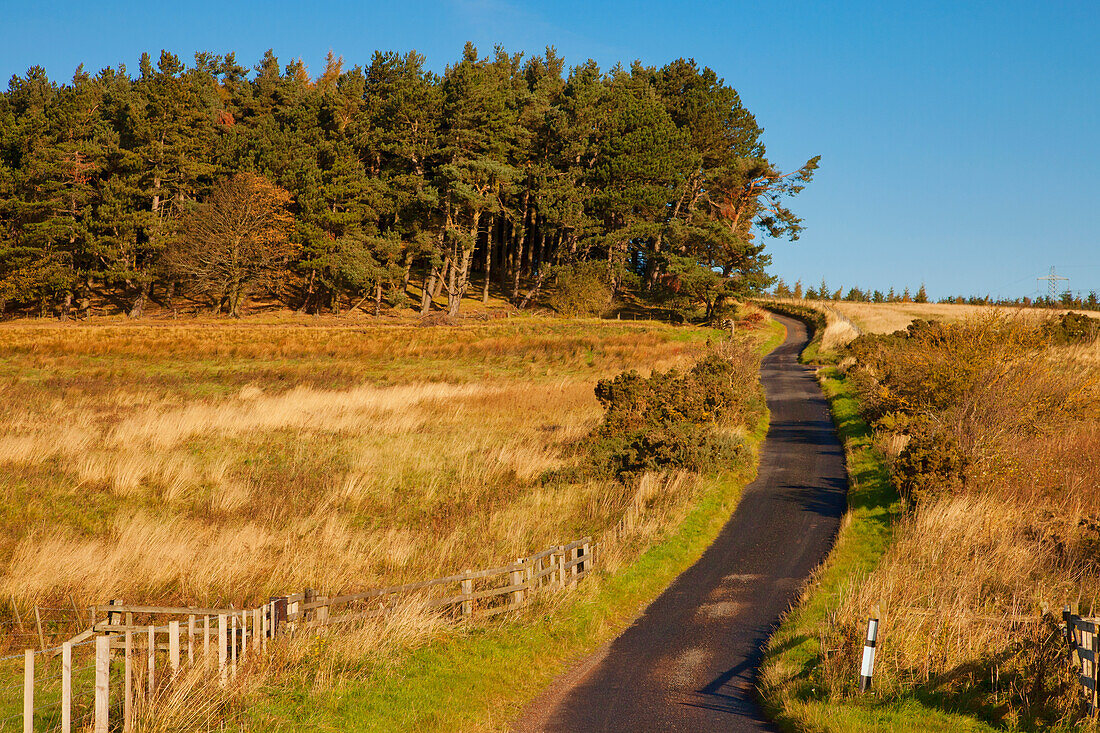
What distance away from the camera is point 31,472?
1903 centimetres

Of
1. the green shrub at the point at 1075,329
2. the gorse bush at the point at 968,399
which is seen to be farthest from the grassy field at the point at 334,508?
the green shrub at the point at 1075,329

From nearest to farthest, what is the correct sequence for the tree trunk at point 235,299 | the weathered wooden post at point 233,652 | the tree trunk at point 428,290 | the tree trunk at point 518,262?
the weathered wooden post at point 233,652 → the tree trunk at point 235,299 → the tree trunk at point 428,290 → the tree trunk at point 518,262

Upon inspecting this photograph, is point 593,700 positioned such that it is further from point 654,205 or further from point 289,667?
point 654,205

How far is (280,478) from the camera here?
2003 centimetres

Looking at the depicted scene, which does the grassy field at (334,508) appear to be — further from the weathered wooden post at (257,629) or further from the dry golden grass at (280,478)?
the weathered wooden post at (257,629)

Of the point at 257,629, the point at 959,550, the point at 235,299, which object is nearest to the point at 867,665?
the point at 959,550

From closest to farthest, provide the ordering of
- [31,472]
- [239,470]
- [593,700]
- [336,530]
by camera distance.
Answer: [593,700]
[336,530]
[31,472]
[239,470]

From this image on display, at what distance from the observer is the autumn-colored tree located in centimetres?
6062

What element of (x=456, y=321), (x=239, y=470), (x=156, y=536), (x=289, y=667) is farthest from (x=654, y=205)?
(x=289, y=667)

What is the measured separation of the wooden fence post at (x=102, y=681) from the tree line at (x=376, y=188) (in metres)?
52.2

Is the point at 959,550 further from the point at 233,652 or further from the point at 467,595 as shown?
the point at 233,652

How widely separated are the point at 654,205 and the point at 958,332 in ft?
127

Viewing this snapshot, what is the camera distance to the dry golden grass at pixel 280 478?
1359 centimetres

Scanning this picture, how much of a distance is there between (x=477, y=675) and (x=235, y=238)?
56.7 m
